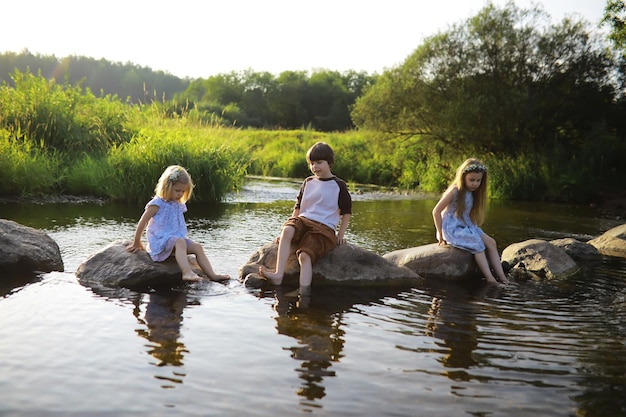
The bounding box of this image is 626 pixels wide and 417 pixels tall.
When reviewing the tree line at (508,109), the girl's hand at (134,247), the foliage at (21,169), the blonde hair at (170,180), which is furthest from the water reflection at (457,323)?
the tree line at (508,109)

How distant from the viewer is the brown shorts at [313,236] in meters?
6.73

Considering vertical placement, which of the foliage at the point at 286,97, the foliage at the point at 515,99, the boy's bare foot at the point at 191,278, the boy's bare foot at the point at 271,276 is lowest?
the boy's bare foot at the point at 191,278

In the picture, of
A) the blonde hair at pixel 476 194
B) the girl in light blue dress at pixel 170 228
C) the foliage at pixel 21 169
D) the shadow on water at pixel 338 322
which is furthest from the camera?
the foliage at pixel 21 169

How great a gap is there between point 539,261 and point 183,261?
14.8 ft

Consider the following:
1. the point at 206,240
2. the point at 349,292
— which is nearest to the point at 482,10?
the point at 206,240

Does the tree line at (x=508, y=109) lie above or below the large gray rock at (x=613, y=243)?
above

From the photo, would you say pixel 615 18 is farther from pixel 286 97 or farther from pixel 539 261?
pixel 286 97

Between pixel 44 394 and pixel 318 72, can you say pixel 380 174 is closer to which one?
pixel 44 394

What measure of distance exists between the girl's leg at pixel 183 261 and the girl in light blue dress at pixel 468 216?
2.92 m

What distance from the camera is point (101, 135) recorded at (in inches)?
663

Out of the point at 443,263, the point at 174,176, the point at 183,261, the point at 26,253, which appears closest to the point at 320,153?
the point at 174,176

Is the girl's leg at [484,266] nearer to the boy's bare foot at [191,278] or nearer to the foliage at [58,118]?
the boy's bare foot at [191,278]

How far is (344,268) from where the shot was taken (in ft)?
22.7

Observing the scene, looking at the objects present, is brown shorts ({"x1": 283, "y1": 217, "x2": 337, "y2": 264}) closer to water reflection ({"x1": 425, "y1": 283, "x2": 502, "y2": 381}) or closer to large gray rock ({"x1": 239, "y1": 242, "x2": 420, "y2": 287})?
large gray rock ({"x1": 239, "y1": 242, "x2": 420, "y2": 287})
